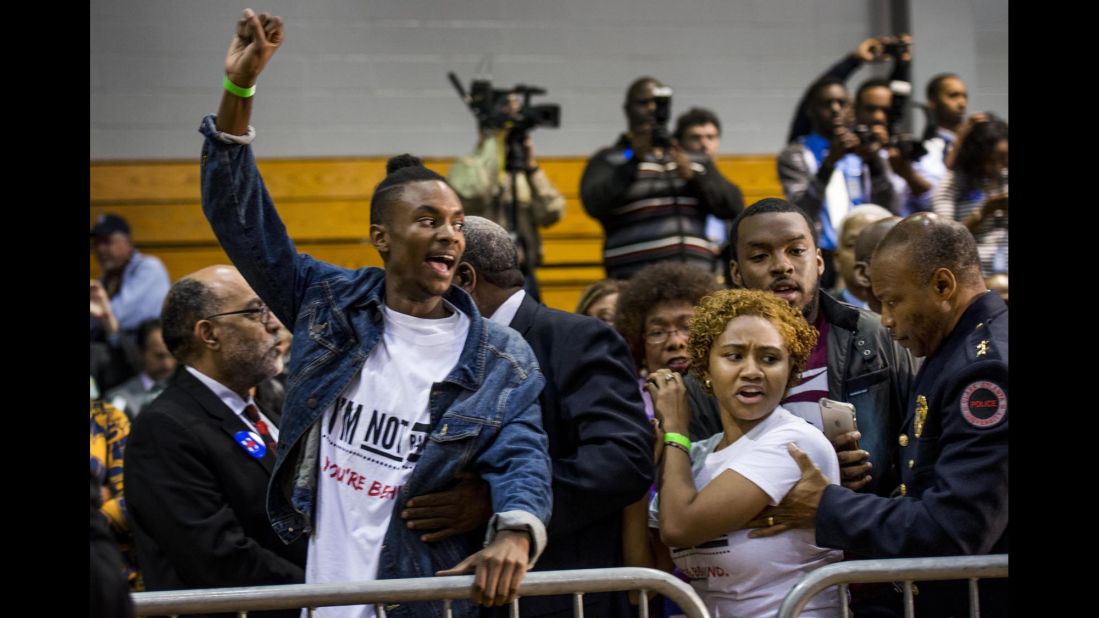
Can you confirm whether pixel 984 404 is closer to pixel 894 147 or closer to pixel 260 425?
pixel 260 425

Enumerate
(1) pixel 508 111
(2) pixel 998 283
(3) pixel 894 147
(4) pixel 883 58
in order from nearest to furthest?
1. (2) pixel 998 283
2. (3) pixel 894 147
3. (1) pixel 508 111
4. (4) pixel 883 58

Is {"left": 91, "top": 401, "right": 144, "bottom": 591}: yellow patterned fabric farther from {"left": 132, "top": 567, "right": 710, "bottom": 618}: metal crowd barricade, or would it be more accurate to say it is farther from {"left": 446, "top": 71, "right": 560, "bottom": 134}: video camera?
{"left": 446, "top": 71, "right": 560, "bottom": 134}: video camera

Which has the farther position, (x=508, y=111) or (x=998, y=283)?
(x=508, y=111)

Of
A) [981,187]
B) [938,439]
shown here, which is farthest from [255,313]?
[981,187]

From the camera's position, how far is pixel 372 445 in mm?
2705

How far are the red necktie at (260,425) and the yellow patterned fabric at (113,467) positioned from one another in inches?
24.6

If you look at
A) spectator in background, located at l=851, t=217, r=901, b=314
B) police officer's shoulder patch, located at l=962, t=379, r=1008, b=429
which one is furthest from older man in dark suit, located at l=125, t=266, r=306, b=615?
spectator in background, located at l=851, t=217, r=901, b=314

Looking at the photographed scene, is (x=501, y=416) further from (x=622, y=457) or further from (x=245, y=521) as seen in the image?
(x=245, y=521)

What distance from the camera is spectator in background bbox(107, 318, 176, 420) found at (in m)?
6.07

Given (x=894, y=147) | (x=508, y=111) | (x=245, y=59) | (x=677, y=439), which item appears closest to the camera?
(x=245, y=59)

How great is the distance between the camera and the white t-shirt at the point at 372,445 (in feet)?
8.78

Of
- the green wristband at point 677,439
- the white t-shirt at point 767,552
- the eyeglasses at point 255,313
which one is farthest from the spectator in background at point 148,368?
the white t-shirt at point 767,552

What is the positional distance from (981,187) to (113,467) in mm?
3719

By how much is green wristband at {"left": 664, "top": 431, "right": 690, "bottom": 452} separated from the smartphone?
32 cm
